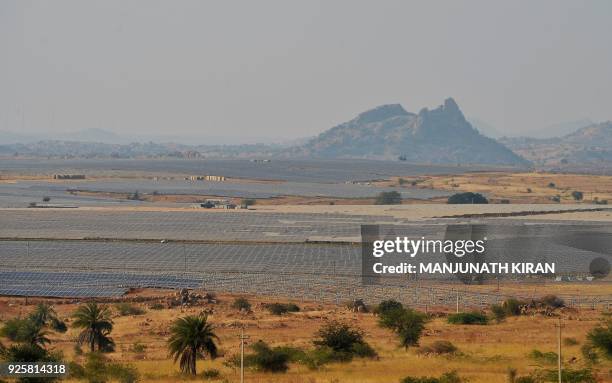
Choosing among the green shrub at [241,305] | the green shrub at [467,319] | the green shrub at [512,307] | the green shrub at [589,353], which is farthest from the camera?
the green shrub at [241,305]

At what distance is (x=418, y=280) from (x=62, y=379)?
30.9 m

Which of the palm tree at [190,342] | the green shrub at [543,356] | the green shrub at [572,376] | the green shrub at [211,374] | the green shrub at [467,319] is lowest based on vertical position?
the green shrub at [467,319]

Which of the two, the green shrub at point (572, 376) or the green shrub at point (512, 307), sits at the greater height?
the green shrub at point (572, 376)

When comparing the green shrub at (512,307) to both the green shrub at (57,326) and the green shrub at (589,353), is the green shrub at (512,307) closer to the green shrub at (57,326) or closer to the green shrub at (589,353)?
the green shrub at (589,353)

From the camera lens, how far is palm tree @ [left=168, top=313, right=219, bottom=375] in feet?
92.6

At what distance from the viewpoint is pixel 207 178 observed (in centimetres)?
17000

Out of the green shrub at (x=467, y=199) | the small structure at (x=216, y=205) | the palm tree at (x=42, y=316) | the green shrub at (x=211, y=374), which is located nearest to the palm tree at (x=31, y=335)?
the palm tree at (x=42, y=316)

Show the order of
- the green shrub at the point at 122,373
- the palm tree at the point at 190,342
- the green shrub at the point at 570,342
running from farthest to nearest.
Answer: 1. the green shrub at the point at 570,342
2. the palm tree at the point at 190,342
3. the green shrub at the point at 122,373

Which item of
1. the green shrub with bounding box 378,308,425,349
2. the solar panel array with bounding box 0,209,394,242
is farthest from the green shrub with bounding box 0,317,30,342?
the solar panel array with bounding box 0,209,394,242

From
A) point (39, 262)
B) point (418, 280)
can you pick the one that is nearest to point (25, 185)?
point (39, 262)

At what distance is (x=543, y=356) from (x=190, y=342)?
10.5 m

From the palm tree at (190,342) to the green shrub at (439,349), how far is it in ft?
22.9

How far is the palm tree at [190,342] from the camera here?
92.6ft

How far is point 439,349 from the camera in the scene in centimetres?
3203
